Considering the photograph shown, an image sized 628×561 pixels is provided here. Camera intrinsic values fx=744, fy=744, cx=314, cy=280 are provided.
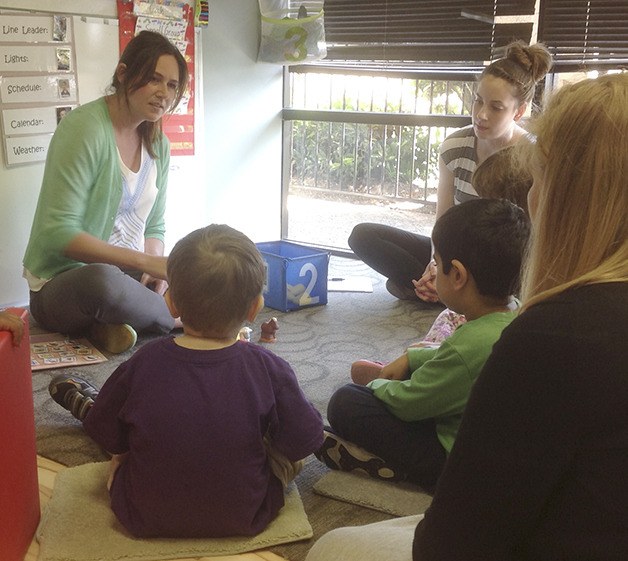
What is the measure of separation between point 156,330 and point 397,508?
1131mm

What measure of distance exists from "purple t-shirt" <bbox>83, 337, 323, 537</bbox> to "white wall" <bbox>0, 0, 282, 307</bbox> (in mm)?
1743

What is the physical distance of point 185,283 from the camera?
1.22 meters

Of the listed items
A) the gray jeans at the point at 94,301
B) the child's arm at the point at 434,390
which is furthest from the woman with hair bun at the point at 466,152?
the gray jeans at the point at 94,301

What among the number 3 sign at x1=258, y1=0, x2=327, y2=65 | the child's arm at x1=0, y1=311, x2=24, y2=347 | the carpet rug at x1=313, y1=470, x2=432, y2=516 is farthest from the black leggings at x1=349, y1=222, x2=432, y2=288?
the child's arm at x1=0, y1=311, x2=24, y2=347

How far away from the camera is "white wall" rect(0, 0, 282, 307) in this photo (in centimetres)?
304

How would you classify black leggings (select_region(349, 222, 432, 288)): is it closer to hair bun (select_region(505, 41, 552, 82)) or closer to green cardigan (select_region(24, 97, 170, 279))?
hair bun (select_region(505, 41, 552, 82))

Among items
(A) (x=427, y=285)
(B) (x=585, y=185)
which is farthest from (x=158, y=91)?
(B) (x=585, y=185)

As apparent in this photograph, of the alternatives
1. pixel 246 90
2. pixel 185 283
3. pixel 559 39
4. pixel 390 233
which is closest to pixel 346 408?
pixel 185 283

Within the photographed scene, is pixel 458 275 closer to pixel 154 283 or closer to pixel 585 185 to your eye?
pixel 585 185

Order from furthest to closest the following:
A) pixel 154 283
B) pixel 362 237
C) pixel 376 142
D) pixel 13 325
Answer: pixel 376 142 < pixel 362 237 < pixel 154 283 < pixel 13 325

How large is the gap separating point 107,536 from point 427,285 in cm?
158

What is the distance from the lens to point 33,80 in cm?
241

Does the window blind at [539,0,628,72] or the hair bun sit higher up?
the window blind at [539,0,628,72]

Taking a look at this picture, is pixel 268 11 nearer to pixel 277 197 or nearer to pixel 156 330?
pixel 277 197
